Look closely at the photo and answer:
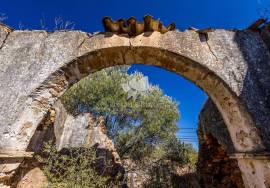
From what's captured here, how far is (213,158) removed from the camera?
6.04 metres

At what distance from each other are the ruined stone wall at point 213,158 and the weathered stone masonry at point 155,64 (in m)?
2.07

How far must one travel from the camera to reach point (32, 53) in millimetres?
3275

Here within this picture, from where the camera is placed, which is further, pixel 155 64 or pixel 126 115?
pixel 126 115

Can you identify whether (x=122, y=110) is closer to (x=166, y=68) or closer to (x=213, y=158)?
(x=213, y=158)

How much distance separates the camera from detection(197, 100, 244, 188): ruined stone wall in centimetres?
523

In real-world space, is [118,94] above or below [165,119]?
above

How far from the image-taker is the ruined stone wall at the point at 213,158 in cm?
523

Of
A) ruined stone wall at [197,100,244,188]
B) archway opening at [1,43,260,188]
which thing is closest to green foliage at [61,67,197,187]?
ruined stone wall at [197,100,244,188]

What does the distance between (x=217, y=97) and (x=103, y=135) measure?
231 inches

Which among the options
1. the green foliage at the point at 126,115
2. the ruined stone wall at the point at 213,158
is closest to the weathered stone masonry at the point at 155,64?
the ruined stone wall at the point at 213,158

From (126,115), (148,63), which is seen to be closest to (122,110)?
(126,115)

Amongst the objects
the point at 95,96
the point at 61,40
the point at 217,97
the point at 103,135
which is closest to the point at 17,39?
the point at 61,40

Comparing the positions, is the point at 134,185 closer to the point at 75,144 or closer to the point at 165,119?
the point at 75,144

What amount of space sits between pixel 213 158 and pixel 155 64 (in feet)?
13.2
